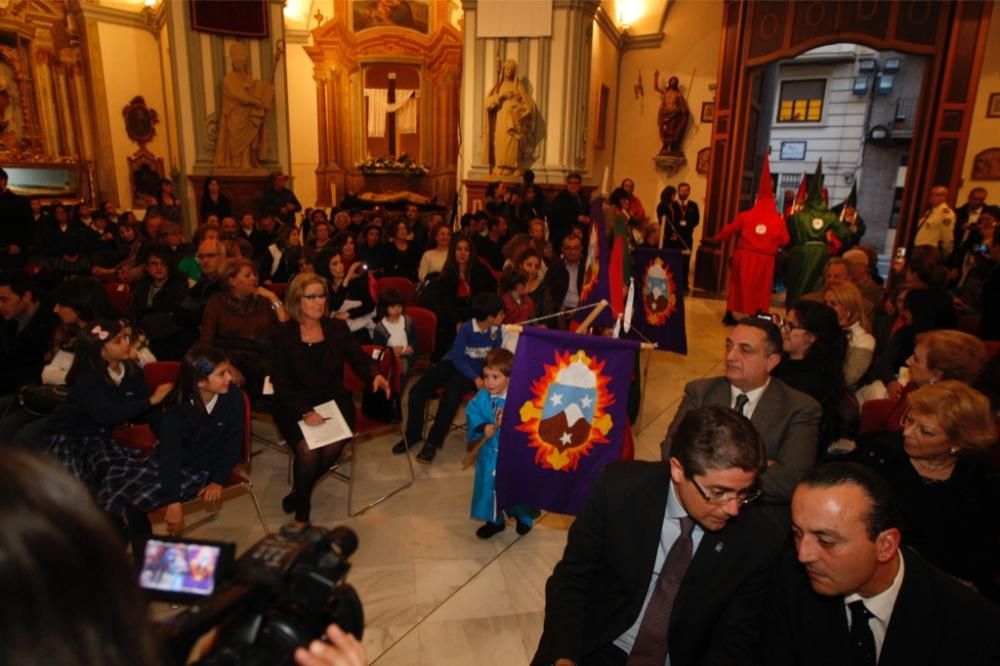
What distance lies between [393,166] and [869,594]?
47.2 ft

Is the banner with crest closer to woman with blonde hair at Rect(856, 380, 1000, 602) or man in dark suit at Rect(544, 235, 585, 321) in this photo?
woman with blonde hair at Rect(856, 380, 1000, 602)

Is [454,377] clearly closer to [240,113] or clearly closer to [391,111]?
[240,113]

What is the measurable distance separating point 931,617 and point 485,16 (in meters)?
11.0

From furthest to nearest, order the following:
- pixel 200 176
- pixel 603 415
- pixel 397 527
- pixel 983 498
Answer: pixel 200 176 → pixel 397 527 → pixel 603 415 → pixel 983 498

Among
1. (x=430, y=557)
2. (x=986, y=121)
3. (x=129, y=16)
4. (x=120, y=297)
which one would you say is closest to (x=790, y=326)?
(x=430, y=557)

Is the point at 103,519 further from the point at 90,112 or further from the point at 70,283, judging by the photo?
the point at 90,112

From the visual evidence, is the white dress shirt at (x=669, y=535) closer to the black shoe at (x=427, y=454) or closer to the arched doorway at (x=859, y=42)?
the black shoe at (x=427, y=454)

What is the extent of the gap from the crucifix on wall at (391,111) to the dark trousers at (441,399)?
39.6 feet

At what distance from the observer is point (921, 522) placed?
2.20 metres

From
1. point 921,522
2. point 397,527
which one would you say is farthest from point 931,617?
point 397,527

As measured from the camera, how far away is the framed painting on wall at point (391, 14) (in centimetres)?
1442

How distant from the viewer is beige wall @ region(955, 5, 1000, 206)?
898 centimetres

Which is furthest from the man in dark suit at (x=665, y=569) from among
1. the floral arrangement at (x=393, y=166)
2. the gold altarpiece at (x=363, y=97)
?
the floral arrangement at (x=393, y=166)

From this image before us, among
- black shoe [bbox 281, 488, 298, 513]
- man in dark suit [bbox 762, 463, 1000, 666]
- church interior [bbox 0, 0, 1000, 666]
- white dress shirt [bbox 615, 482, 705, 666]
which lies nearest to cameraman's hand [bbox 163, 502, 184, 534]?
church interior [bbox 0, 0, 1000, 666]
